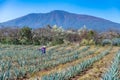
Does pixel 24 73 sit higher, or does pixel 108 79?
pixel 108 79

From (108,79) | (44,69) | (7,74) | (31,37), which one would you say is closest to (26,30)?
(31,37)

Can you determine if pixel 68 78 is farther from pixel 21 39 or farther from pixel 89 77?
pixel 21 39

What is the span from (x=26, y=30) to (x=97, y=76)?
51339 millimetres

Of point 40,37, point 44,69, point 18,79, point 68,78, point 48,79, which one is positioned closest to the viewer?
point 48,79

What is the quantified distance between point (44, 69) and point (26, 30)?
1830 inches

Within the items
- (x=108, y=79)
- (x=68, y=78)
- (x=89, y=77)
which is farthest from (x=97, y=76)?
(x=108, y=79)

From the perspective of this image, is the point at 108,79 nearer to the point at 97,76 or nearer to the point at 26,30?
the point at 97,76

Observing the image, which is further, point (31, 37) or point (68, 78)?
point (31, 37)

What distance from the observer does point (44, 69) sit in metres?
18.8

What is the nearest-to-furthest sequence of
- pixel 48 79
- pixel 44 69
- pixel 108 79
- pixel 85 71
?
pixel 108 79, pixel 48 79, pixel 85 71, pixel 44 69

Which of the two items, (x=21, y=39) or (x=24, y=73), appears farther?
(x=21, y=39)

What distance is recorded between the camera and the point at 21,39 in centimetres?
6362

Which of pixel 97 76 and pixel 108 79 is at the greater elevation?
pixel 108 79

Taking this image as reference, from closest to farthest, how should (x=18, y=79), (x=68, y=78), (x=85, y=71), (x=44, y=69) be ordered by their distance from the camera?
(x=68, y=78) < (x=18, y=79) < (x=85, y=71) < (x=44, y=69)
